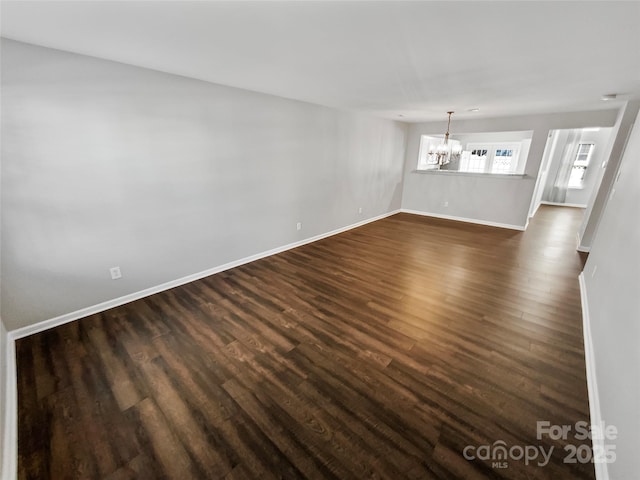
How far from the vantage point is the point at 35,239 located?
81.9 inches

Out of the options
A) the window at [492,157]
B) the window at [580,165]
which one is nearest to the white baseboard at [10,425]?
the window at [492,157]

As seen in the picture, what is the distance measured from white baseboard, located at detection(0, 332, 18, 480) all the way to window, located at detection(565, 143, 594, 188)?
38.3ft

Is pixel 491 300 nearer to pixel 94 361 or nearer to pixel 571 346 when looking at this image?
pixel 571 346

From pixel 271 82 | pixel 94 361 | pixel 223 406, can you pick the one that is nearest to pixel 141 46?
pixel 271 82

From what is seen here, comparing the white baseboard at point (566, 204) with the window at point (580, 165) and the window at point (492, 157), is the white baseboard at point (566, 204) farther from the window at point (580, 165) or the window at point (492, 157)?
the window at point (492, 157)

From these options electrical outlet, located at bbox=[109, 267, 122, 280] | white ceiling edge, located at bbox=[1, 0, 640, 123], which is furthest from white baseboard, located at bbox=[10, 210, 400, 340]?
white ceiling edge, located at bbox=[1, 0, 640, 123]

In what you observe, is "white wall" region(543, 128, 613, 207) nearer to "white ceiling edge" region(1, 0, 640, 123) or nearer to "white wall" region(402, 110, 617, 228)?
"white wall" region(402, 110, 617, 228)

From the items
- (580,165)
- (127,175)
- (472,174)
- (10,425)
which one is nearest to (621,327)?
(10,425)

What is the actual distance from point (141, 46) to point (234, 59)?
65cm

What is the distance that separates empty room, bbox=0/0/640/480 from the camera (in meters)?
1.35

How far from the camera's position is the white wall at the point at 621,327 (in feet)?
3.71

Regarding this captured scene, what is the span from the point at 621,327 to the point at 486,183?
501cm

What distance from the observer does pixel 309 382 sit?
5.84ft

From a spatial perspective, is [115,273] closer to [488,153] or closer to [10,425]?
[10,425]
